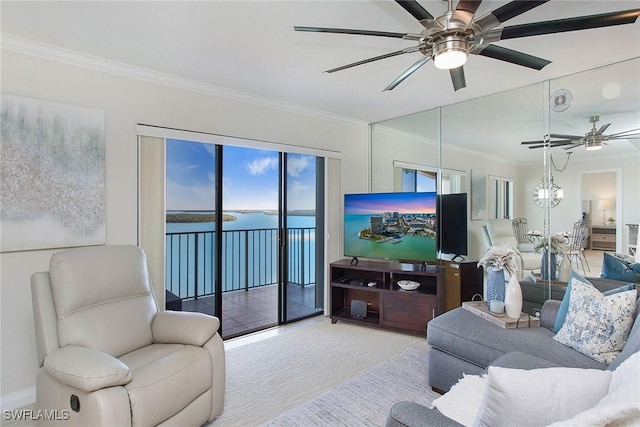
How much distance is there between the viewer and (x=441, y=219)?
4012 mm

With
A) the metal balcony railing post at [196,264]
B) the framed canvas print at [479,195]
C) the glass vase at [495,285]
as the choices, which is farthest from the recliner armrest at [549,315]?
the metal balcony railing post at [196,264]

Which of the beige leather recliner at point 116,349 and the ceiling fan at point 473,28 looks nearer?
the ceiling fan at point 473,28

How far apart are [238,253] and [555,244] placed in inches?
153

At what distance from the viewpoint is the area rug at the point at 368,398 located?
2.12 metres

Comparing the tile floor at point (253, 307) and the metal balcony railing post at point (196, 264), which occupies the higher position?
the metal balcony railing post at point (196, 264)

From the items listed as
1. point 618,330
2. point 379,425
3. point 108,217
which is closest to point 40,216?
point 108,217

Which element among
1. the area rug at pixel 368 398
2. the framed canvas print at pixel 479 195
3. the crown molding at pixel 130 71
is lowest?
the area rug at pixel 368 398

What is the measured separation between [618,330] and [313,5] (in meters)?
2.52

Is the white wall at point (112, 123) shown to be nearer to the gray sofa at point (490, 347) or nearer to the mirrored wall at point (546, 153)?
the mirrored wall at point (546, 153)

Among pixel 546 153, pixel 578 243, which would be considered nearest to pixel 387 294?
pixel 578 243

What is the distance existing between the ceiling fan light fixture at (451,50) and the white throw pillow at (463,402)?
5.35 ft

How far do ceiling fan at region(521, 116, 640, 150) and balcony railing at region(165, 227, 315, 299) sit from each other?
2.74 metres

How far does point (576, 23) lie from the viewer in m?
1.50

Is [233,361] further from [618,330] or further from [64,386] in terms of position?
[618,330]
